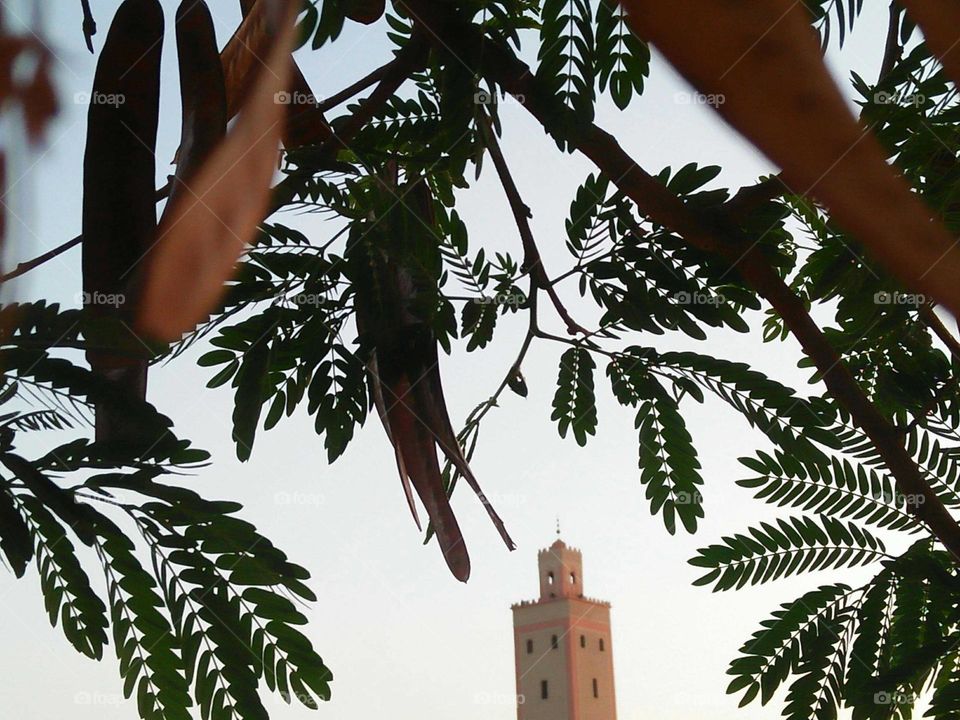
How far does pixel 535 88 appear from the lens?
0.46m

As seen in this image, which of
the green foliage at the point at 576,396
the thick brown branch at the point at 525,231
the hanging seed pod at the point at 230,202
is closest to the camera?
the hanging seed pod at the point at 230,202

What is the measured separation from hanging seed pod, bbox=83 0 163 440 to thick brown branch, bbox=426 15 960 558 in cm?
15

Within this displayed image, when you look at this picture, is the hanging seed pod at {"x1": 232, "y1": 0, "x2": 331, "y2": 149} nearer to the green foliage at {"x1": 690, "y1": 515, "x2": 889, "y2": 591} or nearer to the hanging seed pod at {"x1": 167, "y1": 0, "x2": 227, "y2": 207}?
the hanging seed pod at {"x1": 167, "y1": 0, "x2": 227, "y2": 207}

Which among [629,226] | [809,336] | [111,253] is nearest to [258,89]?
[111,253]

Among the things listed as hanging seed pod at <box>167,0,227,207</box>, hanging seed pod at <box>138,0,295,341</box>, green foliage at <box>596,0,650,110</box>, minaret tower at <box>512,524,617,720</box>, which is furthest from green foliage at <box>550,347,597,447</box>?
Result: minaret tower at <box>512,524,617,720</box>

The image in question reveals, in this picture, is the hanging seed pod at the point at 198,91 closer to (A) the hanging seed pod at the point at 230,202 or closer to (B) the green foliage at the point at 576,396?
(A) the hanging seed pod at the point at 230,202

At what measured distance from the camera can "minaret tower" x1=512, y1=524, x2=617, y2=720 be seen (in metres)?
20.6

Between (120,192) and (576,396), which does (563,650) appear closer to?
(576,396)

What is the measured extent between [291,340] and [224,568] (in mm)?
262

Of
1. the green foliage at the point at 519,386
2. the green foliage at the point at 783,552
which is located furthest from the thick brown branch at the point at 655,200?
the green foliage at the point at 783,552

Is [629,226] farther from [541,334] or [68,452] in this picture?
[68,452]

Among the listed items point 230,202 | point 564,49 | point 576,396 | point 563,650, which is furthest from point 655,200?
point 563,650

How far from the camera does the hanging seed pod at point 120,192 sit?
0.34 metres

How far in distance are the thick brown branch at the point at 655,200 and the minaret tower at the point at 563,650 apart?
20.0 meters
